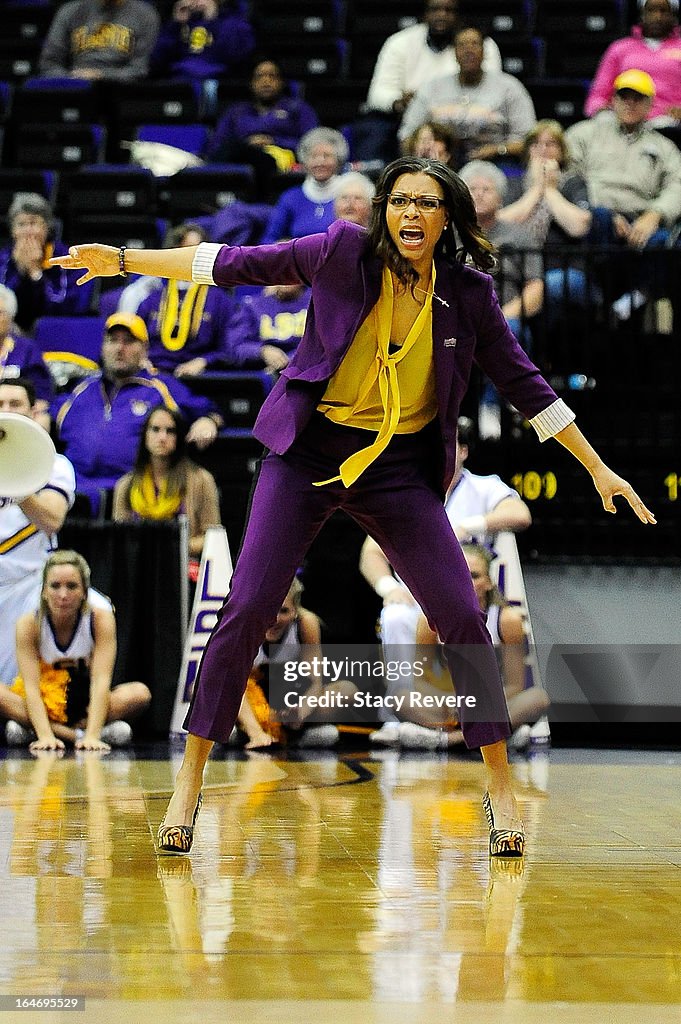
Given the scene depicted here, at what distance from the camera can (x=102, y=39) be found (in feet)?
35.0

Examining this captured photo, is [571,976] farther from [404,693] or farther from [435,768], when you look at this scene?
[404,693]

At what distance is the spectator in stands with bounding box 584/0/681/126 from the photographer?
9.48m

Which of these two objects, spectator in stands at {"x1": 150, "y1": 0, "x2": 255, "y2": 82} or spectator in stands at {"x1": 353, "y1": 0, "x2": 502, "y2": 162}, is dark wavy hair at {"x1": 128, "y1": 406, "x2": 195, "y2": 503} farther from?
spectator in stands at {"x1": 150, "y1": 0, "x2": 255, "y2": 82}

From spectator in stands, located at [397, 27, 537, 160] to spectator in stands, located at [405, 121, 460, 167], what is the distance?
1.20m

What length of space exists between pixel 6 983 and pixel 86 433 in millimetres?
5197

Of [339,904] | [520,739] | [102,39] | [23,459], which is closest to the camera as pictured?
A: [339,904]

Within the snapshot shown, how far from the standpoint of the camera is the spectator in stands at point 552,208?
7.51 m

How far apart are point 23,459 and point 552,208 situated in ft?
12.2

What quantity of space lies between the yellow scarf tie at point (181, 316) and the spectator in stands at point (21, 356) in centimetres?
74

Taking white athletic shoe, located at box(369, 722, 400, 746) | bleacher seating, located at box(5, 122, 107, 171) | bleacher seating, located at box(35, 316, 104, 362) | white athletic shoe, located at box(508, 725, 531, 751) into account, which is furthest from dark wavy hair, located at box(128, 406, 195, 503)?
bleacher seating, located at box(5, 122, 107, 171)

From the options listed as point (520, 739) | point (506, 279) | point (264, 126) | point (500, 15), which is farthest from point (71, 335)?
point (500, 15)

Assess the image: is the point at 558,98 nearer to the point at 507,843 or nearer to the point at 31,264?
the point at 31,264

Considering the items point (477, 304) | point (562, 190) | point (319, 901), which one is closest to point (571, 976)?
point (319, 901)

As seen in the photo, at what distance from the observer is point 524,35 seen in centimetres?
1067
